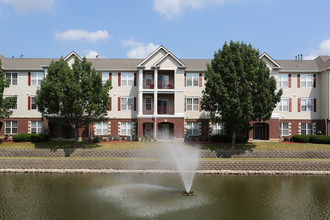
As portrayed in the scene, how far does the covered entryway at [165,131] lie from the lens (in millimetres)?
36125

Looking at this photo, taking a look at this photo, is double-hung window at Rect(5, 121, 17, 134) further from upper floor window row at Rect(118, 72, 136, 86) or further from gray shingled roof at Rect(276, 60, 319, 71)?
gray shingled roof at Rect(276, 60, 319, 71)

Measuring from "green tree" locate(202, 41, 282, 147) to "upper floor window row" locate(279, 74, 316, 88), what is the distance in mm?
11265

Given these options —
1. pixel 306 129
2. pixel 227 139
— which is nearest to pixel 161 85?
pixel 227 139

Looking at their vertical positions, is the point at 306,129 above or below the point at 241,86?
below

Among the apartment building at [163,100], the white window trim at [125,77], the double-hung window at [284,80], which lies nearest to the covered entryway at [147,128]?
the apartment building at [163,100]

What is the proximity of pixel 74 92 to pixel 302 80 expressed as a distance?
31.9m

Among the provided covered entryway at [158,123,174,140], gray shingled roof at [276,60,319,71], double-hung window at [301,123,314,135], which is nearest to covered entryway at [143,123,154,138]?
covered entryway at [158,123,174,140]

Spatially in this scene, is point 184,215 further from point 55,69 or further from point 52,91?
point 55,69

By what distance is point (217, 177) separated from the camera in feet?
72.8

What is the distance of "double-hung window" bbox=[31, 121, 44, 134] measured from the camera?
3756cm

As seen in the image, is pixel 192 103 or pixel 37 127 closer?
pixel 37 127

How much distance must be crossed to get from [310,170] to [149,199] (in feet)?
55.3

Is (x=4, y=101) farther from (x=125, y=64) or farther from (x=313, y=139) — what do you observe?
(x=313, y=139)

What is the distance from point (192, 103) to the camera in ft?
124
